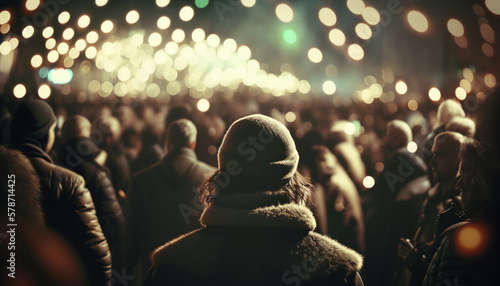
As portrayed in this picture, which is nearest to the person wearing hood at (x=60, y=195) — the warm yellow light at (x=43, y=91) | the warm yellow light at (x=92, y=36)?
the warm yellow light at (x=92, y=36)

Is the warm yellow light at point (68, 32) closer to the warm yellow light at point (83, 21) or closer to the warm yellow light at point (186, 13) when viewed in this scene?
the warm yellow light at point (83, 21)

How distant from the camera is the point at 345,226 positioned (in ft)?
18.1

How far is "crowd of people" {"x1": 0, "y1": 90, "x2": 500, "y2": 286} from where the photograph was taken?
2.27 m

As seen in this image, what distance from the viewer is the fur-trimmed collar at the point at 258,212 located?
227cm

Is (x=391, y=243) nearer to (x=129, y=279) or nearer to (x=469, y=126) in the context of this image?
(x=469, y=126)

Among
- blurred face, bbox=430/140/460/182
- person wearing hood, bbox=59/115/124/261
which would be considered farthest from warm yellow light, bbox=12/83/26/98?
blurred face, bbox=430/140/460/182

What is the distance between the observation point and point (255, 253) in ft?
7.38

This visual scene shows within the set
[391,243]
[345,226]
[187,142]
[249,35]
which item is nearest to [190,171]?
[187,142]

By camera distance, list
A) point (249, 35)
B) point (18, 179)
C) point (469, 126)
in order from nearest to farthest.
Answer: point (18, 179) < point (469, 126) < point (249, 35)

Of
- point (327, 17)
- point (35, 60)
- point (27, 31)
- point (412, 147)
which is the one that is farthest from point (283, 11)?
point (35, 60)

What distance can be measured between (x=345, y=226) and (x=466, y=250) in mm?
3055

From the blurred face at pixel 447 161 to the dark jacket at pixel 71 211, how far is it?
3022mm

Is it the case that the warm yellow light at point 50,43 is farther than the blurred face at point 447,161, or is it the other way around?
the warm yellow light at point 50,43

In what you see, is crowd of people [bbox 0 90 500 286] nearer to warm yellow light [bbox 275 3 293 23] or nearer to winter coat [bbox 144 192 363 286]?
winter coat [bbox 144 192 363 286]
